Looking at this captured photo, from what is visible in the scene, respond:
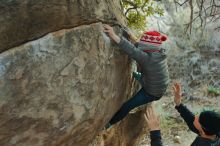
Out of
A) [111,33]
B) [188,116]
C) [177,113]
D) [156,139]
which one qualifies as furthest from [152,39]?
[177,113]

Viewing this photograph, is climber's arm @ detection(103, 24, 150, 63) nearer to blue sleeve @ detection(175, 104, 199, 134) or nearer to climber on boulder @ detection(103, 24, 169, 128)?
climber on boulder @ detection(103, 24, 169, 128)

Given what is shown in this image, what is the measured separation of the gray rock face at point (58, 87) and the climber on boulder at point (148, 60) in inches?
6.1

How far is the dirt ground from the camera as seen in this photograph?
900cm

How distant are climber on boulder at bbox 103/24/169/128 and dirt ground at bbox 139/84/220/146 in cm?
401

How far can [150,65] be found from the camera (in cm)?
458

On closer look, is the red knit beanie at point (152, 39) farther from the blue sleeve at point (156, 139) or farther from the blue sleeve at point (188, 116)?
the blue sleeve at point (156, 139)

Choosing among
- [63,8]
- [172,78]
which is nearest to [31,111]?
[63,8]

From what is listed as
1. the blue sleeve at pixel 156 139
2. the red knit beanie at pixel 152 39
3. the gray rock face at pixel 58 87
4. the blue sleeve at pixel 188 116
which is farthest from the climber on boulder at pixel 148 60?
the blue sleeve at pixel 156 139

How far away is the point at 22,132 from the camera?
3834 millimetres

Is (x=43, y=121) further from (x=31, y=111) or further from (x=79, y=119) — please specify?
(x=79, y=119)

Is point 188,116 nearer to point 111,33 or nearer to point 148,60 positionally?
point 148,60

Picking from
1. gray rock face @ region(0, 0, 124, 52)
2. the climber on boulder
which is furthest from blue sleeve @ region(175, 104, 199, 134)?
gray rock face @ region(0, 0, 124, 52)

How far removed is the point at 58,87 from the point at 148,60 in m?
1.07

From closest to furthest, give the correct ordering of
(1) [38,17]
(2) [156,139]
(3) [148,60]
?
(1) [38,17]
(2) [156,139]
(3) [148,60]
